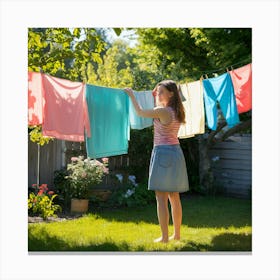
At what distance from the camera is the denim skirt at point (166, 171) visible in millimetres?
3408

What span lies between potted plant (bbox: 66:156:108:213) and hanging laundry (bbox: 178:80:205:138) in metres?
1.31

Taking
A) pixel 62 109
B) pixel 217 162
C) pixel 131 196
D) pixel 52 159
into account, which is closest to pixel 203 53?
pixel 217 162

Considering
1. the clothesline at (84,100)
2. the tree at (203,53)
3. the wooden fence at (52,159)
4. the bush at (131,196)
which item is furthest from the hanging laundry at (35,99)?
the tree at (203,53)

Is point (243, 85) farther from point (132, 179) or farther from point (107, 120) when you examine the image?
point (132, 179)

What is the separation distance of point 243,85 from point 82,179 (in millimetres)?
2152

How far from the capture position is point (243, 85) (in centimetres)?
365

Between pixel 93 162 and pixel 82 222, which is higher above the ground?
pixel 93 162

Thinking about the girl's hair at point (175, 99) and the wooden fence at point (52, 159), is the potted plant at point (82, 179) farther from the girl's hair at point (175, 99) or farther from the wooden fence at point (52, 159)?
the girl's hair at point (175, 99)

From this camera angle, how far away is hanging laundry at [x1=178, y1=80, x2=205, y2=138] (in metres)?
3.90
